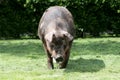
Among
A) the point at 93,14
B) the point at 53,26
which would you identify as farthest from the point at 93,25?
the point at 53,26

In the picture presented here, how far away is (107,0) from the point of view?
1750 centimetres

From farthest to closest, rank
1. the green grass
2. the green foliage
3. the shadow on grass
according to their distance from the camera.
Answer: the green foliage
the shadow on grass
the green grass

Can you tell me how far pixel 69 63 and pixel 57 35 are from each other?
1.67 meters

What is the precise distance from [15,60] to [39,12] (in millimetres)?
7227

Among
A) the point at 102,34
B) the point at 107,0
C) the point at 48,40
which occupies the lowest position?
the point at 102,34

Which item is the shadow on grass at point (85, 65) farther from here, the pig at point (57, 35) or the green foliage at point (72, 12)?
the green foliage at point (72, 12)

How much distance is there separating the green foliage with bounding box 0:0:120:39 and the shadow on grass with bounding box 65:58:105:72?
6.99 m

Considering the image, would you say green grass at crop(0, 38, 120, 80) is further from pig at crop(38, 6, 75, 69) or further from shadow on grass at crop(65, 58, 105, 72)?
pig at crop(38, 6, 75, 69)

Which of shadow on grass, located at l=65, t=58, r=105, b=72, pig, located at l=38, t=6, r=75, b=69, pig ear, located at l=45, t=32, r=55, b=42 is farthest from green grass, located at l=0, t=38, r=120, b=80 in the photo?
pig ear, located at l=45, t=32, r=55, b=42

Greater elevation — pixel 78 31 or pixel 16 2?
pixel 16 2

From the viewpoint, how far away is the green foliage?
1764 centimetres

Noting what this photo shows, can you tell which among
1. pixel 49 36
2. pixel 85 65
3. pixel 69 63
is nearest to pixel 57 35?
pixel 49 36

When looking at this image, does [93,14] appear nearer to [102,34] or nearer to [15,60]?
[102,34]

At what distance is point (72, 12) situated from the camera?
58.3 feet
